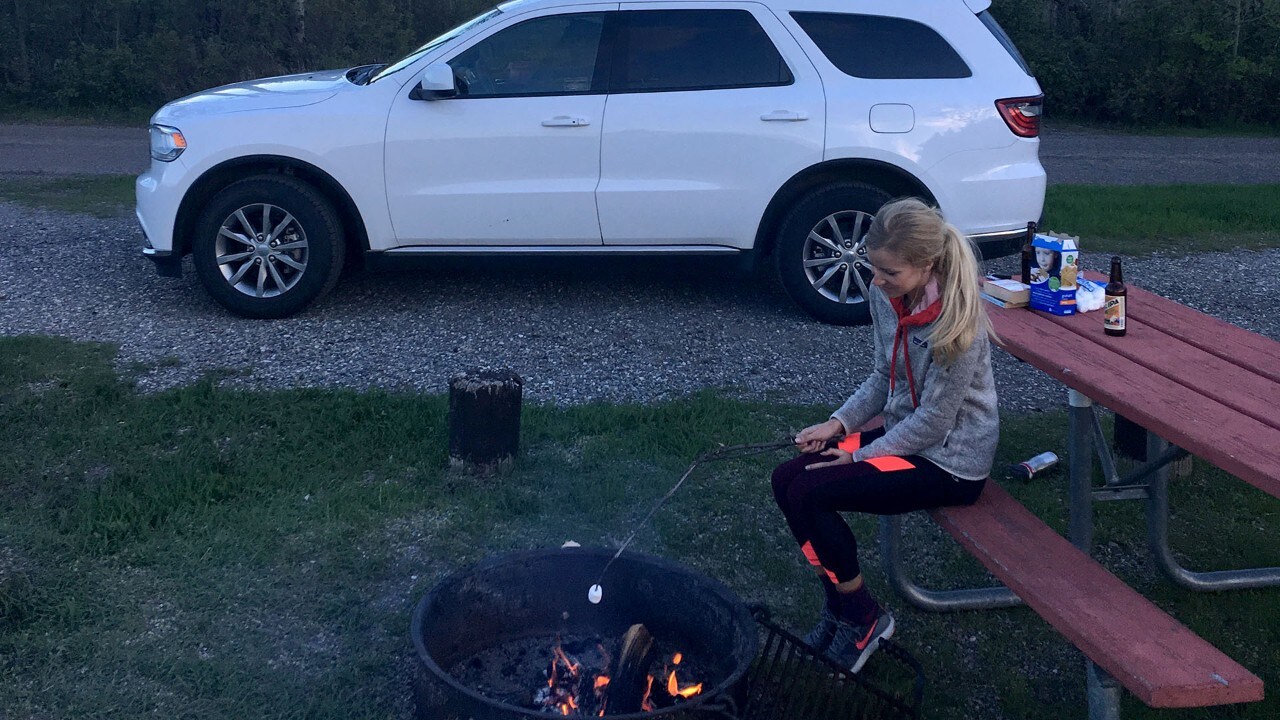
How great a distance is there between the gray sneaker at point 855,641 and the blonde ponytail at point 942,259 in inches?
34.1

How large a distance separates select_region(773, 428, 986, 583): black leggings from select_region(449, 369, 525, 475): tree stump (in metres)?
1.57

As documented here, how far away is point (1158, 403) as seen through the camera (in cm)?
340

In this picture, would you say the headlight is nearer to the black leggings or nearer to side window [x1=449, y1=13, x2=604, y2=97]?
side window [x1=449, y1=13, x2=604, y2=97]

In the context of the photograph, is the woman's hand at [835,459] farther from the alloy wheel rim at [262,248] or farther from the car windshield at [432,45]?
the car windshield at [432,45]

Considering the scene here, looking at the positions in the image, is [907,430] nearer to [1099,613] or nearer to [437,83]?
[1099,613]

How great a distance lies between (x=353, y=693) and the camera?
3.57 m

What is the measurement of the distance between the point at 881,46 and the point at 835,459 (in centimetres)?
417

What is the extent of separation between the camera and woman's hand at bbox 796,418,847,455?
3748 millimetres

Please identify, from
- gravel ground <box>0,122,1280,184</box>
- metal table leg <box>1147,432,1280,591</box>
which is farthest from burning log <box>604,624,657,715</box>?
gravel ground <box>0,122,1280,184</box>

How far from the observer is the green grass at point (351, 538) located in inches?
144

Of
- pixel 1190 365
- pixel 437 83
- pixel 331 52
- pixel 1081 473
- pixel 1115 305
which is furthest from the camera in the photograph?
pixel 331 52

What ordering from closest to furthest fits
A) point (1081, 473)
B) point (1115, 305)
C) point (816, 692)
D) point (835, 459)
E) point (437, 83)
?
point (816, 692), point (835, 459), point (1081, 473), point (1115, 305), point (437, 83)

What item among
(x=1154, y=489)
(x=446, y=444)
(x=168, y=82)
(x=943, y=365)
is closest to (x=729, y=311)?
(x=446, y=444)

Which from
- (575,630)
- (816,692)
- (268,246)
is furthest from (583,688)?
(268,246)
